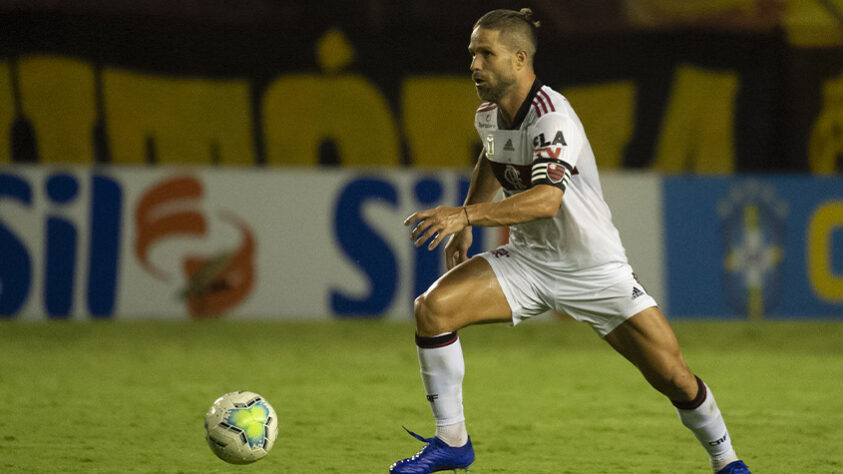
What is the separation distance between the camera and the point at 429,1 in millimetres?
15891

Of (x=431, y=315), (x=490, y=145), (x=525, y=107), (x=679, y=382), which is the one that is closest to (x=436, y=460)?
(x=431, y=315)

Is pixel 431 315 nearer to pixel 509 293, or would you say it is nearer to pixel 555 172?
pixel 509 293

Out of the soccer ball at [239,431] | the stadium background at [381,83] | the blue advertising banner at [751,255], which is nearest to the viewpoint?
the soccer ball at [239,431]

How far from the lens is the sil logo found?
10.6m

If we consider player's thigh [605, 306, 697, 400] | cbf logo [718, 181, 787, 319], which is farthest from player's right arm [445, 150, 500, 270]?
cbf logo [718, 181, 787, 319]

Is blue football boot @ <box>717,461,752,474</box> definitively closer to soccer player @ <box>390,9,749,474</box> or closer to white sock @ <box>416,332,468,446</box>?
soccer player @ <box>390,9,749,474</box>

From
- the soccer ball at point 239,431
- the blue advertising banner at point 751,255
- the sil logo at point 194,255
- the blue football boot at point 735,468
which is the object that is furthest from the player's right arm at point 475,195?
the blue advertising banner at point 751,255

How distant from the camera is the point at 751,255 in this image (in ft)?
36.2

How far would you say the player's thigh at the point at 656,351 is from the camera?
434cm

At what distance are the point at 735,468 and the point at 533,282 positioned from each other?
1057 millimetres

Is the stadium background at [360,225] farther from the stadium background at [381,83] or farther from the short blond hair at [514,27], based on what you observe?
the short blond hair at [514,27]

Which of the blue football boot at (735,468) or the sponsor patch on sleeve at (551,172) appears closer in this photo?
the sponsor patch on sleeve at (551,172)

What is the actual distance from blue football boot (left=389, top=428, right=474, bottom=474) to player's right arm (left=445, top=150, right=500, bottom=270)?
820mm

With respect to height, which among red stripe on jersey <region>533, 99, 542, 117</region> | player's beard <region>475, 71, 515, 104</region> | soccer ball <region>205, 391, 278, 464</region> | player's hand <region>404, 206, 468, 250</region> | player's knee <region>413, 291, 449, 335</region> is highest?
player's beard <region>475, 71, 515, 104</region>
